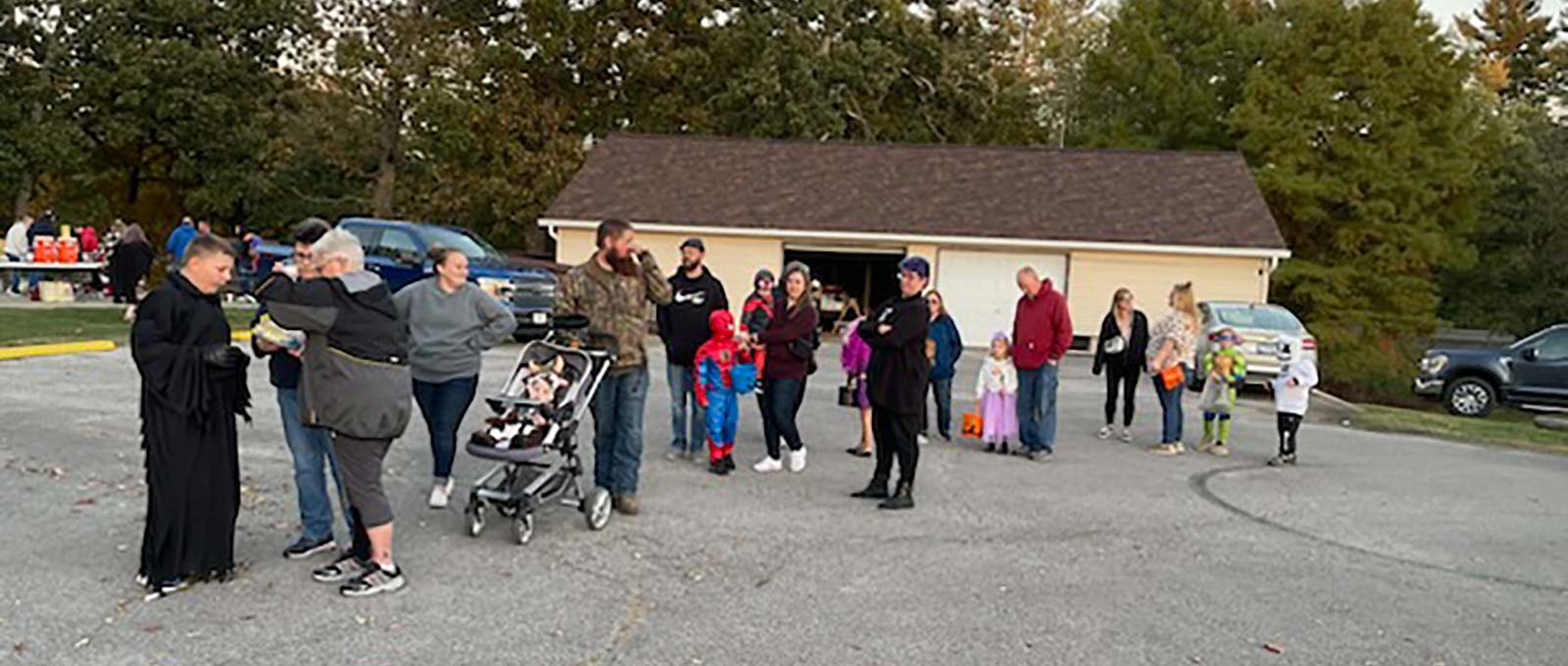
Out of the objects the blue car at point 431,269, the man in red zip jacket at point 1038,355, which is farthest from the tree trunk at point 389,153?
the man in red zip jacket at point 1038,355

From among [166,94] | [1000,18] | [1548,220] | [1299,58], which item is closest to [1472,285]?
[1548,220]

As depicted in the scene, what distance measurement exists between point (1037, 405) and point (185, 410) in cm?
716

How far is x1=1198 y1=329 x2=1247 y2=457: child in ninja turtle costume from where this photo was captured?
11.0 metres

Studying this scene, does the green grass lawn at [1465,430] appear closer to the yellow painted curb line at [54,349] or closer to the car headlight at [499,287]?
the car headlight at [499,287]

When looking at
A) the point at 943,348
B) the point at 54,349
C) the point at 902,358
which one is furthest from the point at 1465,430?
the point at 54,349

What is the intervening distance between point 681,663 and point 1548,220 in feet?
121

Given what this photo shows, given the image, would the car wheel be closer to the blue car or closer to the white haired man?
the blue car

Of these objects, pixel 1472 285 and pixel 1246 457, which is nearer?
pixel 1246 457

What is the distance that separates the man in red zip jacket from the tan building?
1444 centimetres

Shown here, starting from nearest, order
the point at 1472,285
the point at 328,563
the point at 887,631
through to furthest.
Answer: the point at 887,631 < the point at 328,563 < the point at 1472,285

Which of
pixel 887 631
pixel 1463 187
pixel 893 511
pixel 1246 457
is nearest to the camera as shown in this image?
pixel 887 631

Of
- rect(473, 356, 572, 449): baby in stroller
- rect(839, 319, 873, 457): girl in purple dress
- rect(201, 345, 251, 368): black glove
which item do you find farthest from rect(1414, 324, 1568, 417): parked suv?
rect(201, 345, 251, 368): black glove

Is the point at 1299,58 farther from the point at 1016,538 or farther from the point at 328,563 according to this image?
the point at 328,563

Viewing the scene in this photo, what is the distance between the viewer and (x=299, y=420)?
5.75m
